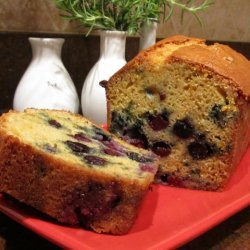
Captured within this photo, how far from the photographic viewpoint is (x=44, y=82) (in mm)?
1975

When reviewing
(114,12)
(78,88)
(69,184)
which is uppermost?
(114,12)

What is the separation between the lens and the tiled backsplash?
209 centimetres

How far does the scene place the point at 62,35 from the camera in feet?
7.42

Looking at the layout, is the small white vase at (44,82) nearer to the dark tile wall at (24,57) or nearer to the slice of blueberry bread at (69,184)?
Answer: the dark tile wall at (24,57)

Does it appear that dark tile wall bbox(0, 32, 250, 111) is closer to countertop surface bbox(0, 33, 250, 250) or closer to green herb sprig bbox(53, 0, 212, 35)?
countertop surface bbox(0, 33, 250, 250)

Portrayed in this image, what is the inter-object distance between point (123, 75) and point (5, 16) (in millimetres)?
774

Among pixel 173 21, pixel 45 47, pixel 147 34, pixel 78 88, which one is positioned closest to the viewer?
pixel 45 47

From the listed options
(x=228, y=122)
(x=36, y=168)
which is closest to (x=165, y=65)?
(x=228, y=122)

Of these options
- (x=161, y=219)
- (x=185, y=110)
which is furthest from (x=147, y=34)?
(x=161, y=219)

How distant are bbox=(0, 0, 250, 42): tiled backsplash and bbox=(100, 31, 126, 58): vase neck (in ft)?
1.04

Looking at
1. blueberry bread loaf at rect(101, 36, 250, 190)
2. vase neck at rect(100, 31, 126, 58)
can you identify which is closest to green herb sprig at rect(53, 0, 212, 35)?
vase neck at rect(100, 31, 126, 58)

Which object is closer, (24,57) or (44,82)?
(44,82)

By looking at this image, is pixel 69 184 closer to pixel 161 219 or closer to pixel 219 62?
pixel 161 219

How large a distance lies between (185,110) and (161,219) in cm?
39
